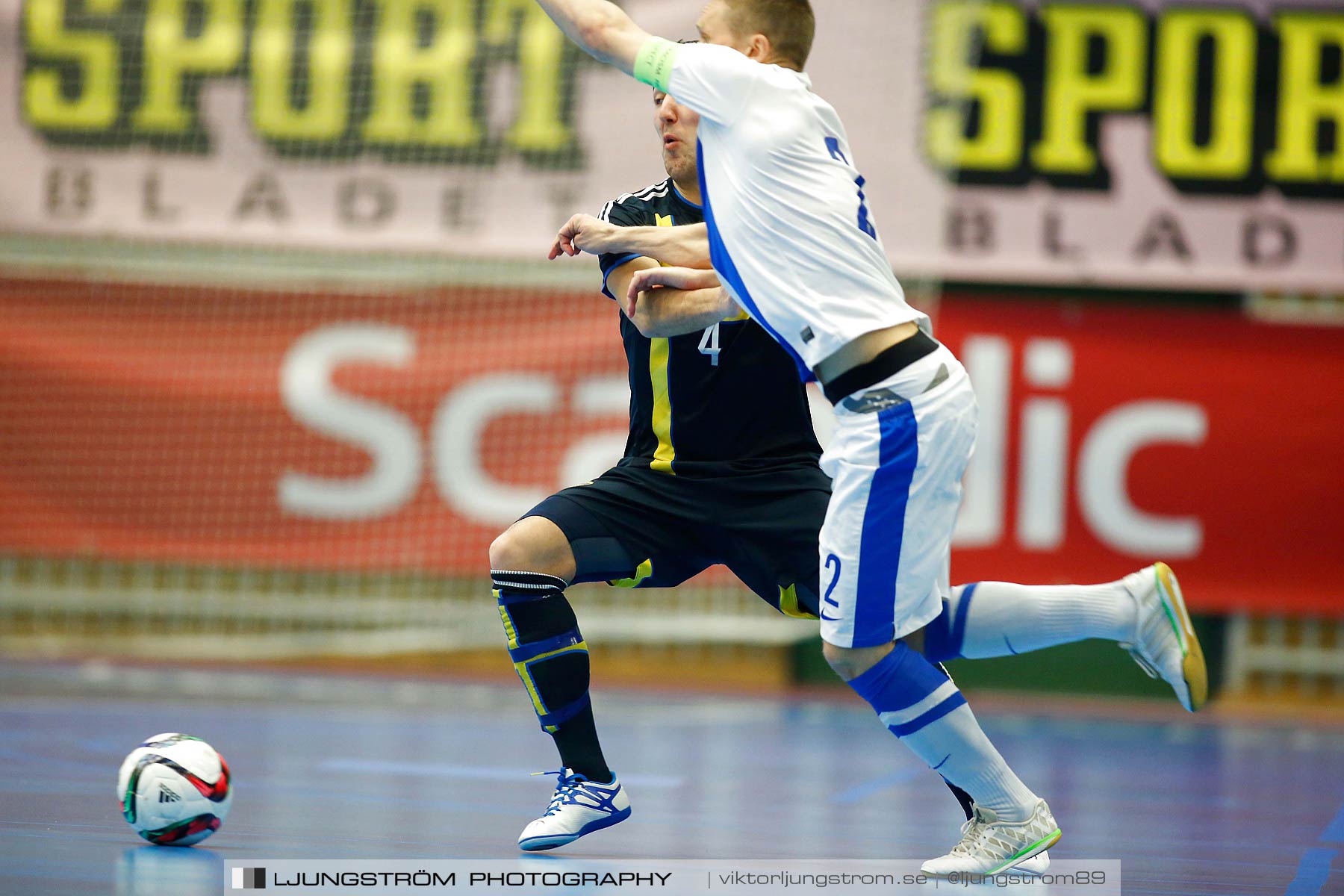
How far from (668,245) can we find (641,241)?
0.07 m

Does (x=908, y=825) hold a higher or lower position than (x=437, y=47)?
lower

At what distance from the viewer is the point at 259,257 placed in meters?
10.3

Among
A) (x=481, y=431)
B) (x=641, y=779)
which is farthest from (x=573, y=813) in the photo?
(x=481, y=431)

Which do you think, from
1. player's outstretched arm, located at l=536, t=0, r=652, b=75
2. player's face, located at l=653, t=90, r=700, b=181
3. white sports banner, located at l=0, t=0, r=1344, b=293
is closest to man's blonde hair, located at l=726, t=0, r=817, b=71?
player's outstretched arm, located at l=536, t=0, r=652, b=75

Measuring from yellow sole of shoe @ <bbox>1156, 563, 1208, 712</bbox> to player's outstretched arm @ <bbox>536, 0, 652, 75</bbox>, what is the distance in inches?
74.5

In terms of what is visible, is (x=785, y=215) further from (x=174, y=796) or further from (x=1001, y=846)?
(x=174, y=796)

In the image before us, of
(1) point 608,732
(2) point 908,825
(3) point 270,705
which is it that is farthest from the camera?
(3) point 270,705

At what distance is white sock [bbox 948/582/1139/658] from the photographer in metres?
4.03

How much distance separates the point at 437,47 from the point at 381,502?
2.86 meters

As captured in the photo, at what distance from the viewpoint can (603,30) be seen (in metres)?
3.80

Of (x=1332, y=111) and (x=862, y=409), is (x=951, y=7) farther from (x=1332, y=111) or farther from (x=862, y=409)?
(x=862, y=409)

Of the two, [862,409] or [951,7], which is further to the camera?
[951,7]

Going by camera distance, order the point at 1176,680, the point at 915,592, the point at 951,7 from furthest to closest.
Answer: the point at 951,7
the point at 1176,680
the point at 915,592

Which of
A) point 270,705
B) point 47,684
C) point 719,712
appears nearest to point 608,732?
point 719,712
